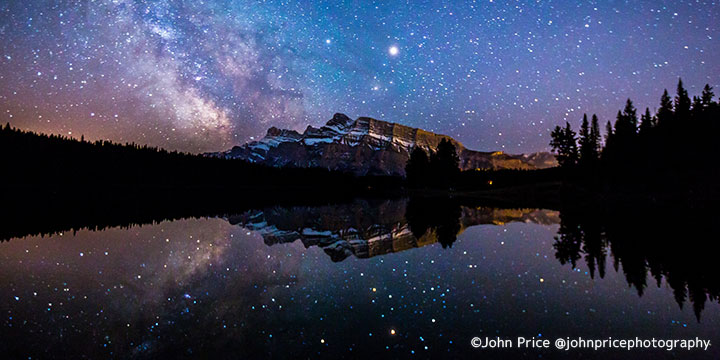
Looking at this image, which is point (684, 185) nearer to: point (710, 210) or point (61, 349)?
point (710, 210)

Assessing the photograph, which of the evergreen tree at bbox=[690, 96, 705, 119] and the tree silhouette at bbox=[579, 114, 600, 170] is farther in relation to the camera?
the tree silhouette at bbox=[579, 114, 600, 170]

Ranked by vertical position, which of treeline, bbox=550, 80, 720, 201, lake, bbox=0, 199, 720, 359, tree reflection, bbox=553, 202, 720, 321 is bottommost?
lake, bbox=0, 199, 720, 359

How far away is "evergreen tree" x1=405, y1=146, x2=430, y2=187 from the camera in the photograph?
9225cm

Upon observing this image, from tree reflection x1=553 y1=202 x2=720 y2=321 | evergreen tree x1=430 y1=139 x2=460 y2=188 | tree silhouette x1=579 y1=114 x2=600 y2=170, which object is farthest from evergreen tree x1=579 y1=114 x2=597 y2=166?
tree reflection x1=553 y1=202 x2=720 y2=321

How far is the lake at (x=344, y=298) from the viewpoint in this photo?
15.4ft

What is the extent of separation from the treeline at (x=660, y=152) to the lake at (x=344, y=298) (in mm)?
35834

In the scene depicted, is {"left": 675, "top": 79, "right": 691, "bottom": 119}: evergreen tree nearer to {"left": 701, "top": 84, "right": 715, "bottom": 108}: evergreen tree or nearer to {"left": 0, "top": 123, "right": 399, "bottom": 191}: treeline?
{"left": 701, "top": 84, "right": 715, "bottom": 108}: evergreen tree

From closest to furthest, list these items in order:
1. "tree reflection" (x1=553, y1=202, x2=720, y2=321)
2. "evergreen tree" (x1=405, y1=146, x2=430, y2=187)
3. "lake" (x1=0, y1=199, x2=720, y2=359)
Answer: "lake" (x1=0, y1=199, x2=720, y2=359) → "tree reflection" (x1=553, y1=202, x2=720, y2=321) → "evergreen tree" (x1=405, y1=146, x2=430, y2=187)

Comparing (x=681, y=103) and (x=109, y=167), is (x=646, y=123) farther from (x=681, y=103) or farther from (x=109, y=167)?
(x=109, y=167)

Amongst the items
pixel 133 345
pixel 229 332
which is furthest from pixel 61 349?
pixel 229 332

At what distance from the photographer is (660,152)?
48.9 metres

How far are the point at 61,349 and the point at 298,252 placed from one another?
25.7 feet

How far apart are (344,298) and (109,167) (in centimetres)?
10156

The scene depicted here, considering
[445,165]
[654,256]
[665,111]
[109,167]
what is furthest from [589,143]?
[109,167]
